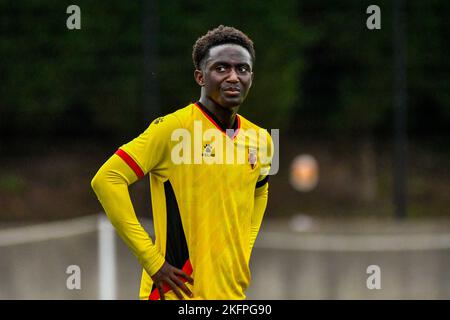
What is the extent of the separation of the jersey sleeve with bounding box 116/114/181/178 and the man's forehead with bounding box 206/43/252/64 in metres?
0.38

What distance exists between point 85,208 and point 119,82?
9.94 feet

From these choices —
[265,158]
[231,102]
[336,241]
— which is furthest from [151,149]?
[336,241]

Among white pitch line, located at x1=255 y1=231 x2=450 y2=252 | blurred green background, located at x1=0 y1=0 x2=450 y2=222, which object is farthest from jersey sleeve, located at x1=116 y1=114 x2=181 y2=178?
blurred green background, located at x1=0 y1=0 x2=450 y2=222

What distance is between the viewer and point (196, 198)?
5070 millimetres

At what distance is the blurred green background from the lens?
2047 cm

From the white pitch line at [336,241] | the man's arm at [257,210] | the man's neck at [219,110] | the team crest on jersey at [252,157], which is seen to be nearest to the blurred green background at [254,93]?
the white pitch line at [336,241]

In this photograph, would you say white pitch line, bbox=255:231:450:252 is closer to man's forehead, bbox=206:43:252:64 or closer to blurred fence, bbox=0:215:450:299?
blurred fence, bbox=0:215:450:299

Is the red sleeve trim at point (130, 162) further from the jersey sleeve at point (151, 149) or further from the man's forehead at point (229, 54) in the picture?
the man's forehead at point (229, 54)

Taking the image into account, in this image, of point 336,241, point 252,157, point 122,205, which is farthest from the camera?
point 336,241

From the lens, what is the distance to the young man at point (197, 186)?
4969 millimetres

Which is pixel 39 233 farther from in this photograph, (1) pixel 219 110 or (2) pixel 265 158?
(1) pixel 219 110

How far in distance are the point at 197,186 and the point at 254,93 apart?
1565 centimetres

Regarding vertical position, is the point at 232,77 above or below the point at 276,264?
above
